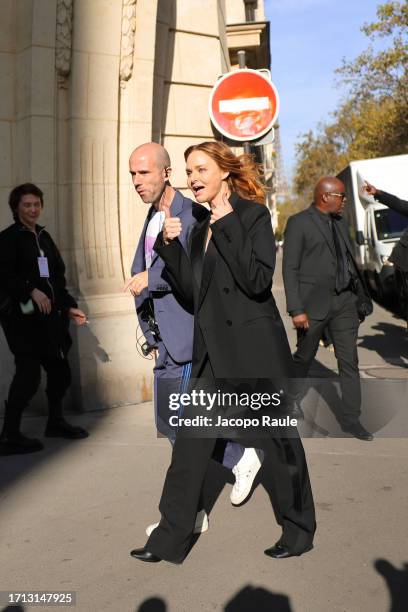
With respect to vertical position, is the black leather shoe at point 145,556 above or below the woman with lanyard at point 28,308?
below

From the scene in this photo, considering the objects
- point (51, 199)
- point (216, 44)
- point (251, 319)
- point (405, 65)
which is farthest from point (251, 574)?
point (405, 65)

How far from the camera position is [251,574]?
10.9 feet

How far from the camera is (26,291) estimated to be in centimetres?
538

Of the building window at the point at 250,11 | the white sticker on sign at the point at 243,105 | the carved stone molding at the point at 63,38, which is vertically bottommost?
the white sticker on sign at the point at 243,105

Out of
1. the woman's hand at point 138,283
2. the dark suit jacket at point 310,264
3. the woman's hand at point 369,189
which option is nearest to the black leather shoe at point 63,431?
the dark suit jacket at point 310,264

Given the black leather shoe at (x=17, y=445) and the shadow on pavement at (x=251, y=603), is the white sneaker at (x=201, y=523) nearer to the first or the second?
the shadow on pavement at (x=251, y=603)

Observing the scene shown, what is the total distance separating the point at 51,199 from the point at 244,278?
3610mm

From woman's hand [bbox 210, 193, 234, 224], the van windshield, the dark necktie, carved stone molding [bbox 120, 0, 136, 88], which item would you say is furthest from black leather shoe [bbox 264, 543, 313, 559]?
the van windshield

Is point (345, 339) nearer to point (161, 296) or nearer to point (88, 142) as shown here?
point (161, 296)

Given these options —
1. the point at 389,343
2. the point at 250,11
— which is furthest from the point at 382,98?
the point at 389,343

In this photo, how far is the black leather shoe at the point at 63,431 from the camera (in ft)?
18.8

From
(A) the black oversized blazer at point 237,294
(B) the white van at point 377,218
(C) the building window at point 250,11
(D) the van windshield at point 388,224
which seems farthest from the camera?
(C) the building window at point 250,11

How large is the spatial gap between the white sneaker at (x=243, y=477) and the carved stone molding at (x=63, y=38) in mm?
3732

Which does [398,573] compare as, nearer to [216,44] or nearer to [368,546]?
[368,546]
